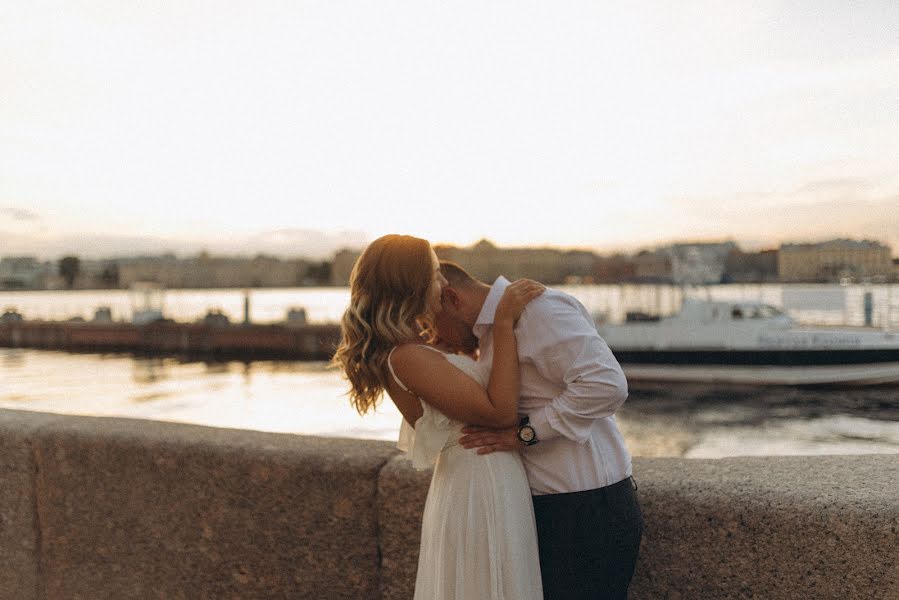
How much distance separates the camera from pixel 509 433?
6.49ft

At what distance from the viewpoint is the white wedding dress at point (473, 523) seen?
6.36 ft

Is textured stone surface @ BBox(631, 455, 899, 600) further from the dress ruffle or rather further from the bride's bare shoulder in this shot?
the bride's bare shoulder

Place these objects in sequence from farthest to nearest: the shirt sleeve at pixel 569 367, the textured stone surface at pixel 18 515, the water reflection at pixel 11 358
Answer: the water reflection at pixel 11 358
the textured stone surface at pixel 18 515
the shirt sleeve at pixel 569 367

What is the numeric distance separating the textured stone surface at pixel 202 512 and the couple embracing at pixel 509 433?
0.60 meters

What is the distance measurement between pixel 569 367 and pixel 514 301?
0.21 metres

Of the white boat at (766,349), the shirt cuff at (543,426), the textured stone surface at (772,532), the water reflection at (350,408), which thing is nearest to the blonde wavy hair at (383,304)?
the shirt cuff at (543,426)

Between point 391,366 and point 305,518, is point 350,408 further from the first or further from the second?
point 391,366

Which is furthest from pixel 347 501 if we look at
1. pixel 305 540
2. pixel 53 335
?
pixel 53 335

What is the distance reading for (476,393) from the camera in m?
1.94

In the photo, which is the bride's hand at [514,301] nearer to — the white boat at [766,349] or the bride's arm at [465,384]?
the bride's arm at [465,384]

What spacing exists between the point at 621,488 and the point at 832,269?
5935 inches

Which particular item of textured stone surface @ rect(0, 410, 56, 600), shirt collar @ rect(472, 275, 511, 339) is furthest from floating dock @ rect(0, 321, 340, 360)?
shirt collar @ rect(472, 275, 511, 339)

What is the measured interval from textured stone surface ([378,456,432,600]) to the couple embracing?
41 cm

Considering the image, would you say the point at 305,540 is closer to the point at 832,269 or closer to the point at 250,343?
the point at 250,343
